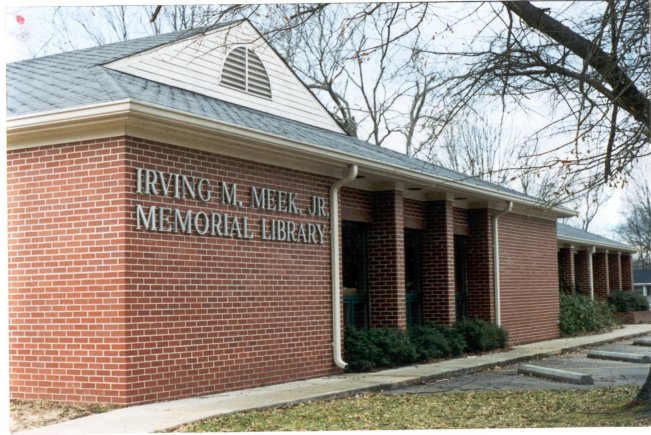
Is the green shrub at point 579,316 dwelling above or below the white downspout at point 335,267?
below

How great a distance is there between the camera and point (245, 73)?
47.8 ft

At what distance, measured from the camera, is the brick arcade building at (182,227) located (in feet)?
32.1

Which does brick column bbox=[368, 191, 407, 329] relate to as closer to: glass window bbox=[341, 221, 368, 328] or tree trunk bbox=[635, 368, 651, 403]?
glass window bbox=[341, 221, 368, 328]

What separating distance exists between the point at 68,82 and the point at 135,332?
3877mm

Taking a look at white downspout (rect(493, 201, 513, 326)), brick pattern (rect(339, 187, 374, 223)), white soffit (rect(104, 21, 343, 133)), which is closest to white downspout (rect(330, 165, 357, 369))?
brick pattern (rect(339, 187, 374, 223))

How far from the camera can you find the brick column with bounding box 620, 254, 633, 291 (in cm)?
3566

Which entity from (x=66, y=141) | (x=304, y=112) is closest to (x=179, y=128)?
(x=66, y=141)

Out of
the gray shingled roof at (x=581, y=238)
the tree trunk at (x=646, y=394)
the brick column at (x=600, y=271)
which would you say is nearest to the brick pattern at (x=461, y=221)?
the gray shingled roof at (x=581, y=238)

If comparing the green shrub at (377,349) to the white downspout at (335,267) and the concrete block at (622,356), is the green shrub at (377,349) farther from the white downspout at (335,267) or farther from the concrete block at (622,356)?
the concrete block at (622,356)

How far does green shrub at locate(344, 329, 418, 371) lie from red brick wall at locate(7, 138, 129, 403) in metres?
4.88

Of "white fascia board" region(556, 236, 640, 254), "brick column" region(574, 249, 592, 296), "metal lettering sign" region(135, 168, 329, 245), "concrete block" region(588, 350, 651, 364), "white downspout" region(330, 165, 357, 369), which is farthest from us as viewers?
"brick column" region(574, 249, 592, 296)

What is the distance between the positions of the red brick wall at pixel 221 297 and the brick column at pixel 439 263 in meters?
4.11

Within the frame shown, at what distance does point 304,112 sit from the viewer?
1627 centimetres

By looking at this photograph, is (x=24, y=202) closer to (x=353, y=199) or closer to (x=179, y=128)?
(x=179, y=128)
